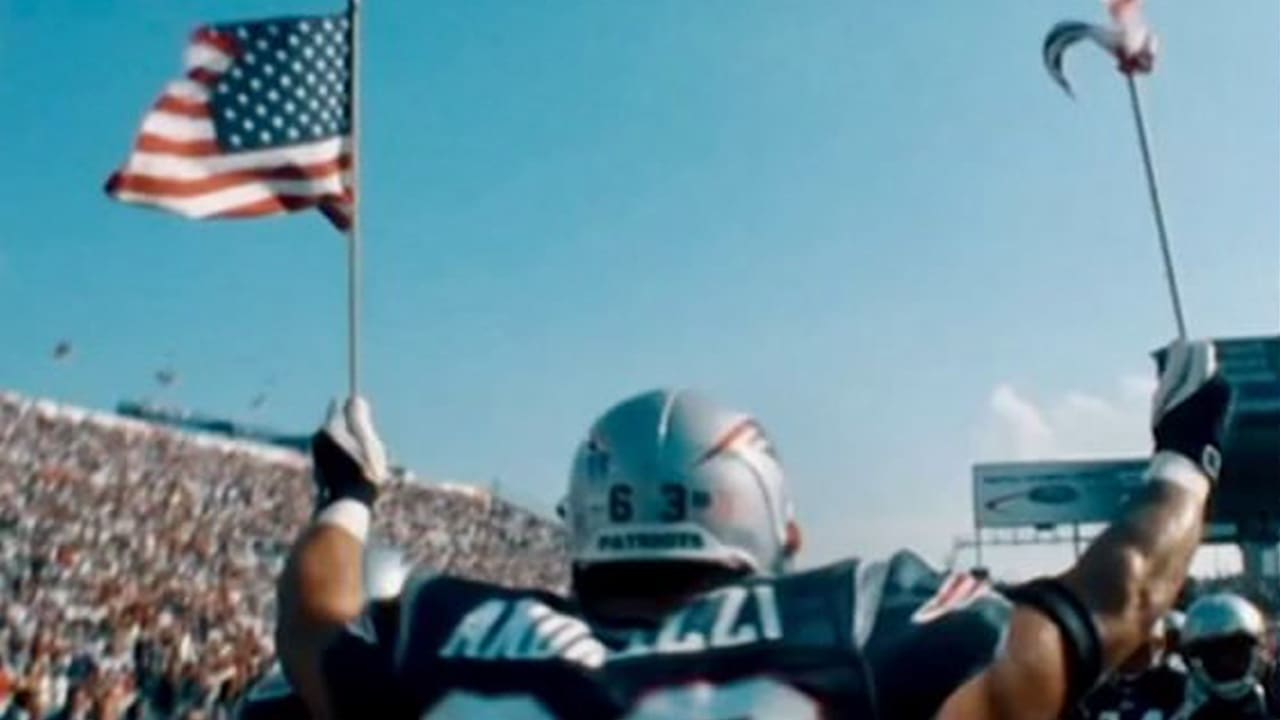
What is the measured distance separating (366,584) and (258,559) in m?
28.7

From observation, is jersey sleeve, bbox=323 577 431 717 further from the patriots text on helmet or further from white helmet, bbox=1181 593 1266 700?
white helmet, bbox=1181 593 1266 700

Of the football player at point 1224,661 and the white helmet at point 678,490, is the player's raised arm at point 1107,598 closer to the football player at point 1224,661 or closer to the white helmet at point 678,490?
the white helmet at point 678,490

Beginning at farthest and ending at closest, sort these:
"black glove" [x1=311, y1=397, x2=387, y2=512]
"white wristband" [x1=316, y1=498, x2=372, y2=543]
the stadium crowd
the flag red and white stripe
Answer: the stadium crowd
the flag red and white stripe
"black glove" [x1=311, y1=397, x2=387, y2=512]
"white wristband" [x1=316, y1=498, x2=372, y2=543]

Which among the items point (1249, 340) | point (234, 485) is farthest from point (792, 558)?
point (1249, 340)

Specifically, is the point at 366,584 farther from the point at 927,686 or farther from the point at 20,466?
the point at 20,466

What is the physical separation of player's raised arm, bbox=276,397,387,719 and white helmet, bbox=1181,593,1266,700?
3.71m

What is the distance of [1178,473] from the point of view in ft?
10.5

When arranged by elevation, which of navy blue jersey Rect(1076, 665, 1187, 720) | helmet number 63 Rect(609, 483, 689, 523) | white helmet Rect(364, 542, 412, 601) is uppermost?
helmet number 63 Rect(609, 483, 689, 523)

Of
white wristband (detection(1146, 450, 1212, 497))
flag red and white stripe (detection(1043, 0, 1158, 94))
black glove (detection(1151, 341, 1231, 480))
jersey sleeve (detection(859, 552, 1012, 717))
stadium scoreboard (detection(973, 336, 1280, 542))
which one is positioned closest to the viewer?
jersey sleeve (detection(859, 552, 1012, 717))

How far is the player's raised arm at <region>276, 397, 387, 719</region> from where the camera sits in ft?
9.71

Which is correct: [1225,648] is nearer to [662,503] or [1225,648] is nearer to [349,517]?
[349,517]

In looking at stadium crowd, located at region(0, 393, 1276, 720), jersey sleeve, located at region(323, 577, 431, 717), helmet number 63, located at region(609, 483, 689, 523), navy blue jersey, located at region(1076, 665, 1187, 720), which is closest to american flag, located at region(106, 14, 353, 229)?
stadium crowd, located at region(0, 393, 1276, 720)

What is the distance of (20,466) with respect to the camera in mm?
30359

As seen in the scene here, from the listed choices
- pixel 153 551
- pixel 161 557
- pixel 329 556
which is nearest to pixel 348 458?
pixel 329 556
